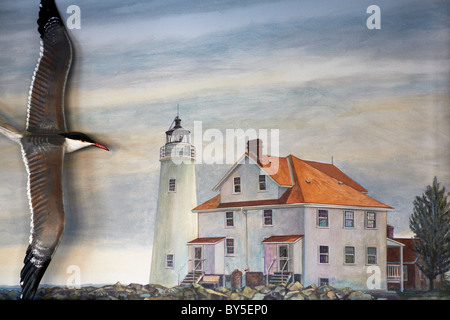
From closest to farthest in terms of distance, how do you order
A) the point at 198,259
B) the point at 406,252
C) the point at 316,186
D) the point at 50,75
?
the point at 406,252, the point at 316,186, the point at 198,259, the point at 50,75

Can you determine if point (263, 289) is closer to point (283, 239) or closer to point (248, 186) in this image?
point (283, 239)

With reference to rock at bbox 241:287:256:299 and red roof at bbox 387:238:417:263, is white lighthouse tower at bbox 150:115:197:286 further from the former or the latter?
red roof at bbox 387:238:417:263

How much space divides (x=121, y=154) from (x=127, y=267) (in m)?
0.70

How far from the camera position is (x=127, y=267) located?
3.45 metres

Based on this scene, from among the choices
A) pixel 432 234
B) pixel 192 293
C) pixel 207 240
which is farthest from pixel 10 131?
pixel 432 234

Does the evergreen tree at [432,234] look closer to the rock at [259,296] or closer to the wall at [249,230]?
the wall at [249,230]

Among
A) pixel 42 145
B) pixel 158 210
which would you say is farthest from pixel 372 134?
pixel 42 145

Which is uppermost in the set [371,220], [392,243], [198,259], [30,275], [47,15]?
[47,15]

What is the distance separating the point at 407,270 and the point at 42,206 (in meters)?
2.17

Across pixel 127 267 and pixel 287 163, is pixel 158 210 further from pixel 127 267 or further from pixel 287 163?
pixel 287 163

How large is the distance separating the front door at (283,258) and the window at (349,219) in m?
0.36

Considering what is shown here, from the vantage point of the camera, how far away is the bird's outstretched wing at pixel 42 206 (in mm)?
3395

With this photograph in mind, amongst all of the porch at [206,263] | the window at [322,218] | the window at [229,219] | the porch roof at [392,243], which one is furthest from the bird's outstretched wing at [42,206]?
the porch roof at [392,243]

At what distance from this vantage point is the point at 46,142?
3.46 meters
